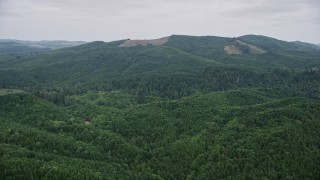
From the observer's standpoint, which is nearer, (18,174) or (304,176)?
(18,174)

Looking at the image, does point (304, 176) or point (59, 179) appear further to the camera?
point (304, 176)

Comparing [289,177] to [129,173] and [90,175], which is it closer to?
[129,173]

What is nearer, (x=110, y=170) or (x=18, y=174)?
(x=18, y=174)

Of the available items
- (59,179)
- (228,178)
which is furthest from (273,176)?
(59,179)

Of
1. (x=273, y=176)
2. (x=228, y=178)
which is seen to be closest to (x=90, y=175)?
(x=228, y=178)

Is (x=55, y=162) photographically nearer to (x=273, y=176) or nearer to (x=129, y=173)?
(x=129, y=173)

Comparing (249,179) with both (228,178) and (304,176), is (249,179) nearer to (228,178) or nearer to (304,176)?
(228,178)

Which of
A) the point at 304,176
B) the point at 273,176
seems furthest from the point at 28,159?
the point at 304,176
